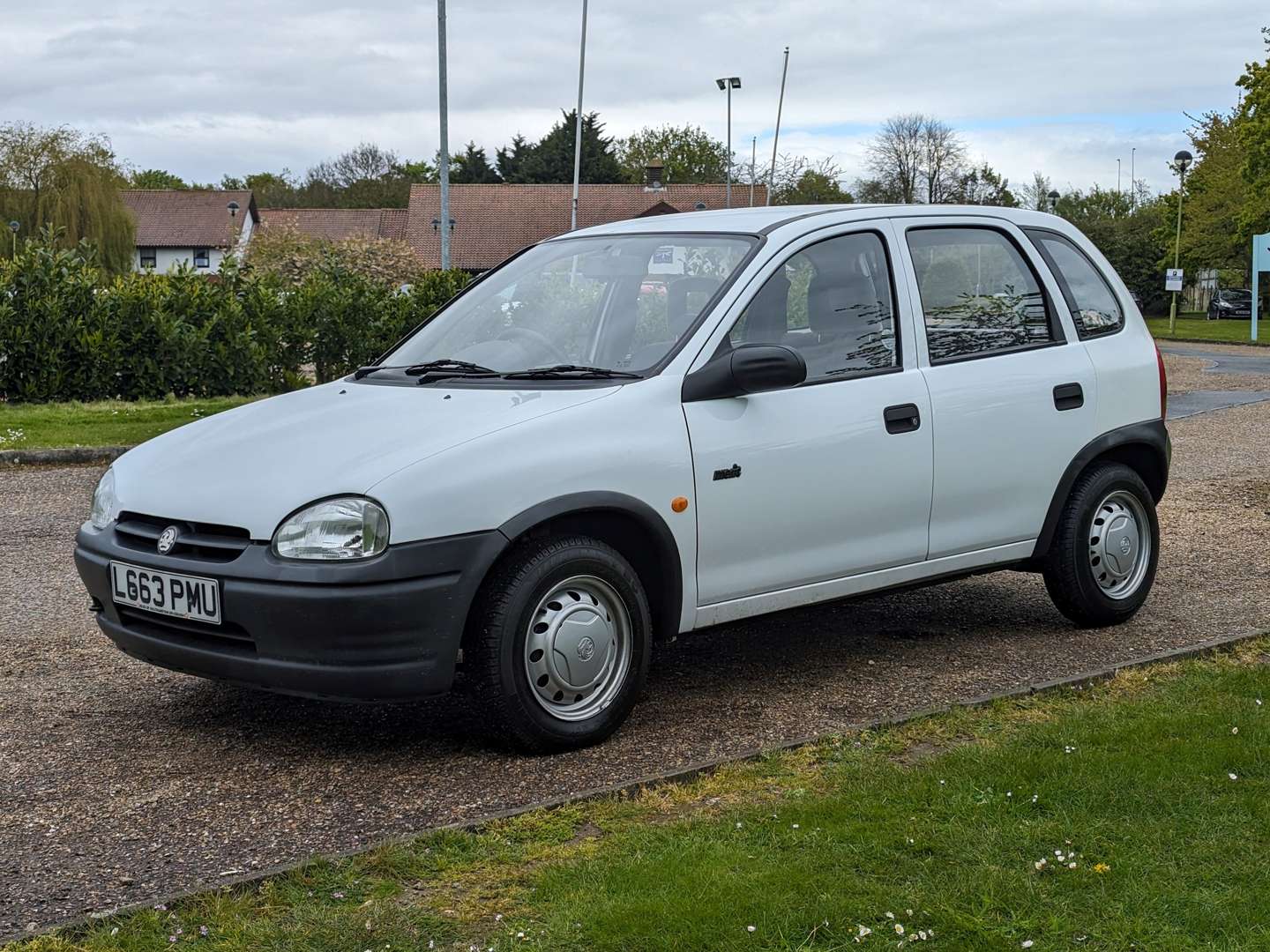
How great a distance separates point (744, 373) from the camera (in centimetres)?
533

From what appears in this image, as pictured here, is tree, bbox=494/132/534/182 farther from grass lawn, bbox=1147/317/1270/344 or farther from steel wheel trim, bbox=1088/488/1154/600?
steel wheel trim, bbox=1088/488/1154/600

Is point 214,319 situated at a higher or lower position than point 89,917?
higher

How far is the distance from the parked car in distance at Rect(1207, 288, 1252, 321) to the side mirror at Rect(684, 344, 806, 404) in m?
69.4

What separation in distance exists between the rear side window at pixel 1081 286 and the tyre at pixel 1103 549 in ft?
2.15

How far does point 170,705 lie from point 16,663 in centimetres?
111

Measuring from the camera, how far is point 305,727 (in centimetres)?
553

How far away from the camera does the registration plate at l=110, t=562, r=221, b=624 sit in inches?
189

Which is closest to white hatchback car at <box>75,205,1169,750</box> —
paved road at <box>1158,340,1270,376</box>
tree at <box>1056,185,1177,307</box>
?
paved road at <box>1158,340,1270,376</box>

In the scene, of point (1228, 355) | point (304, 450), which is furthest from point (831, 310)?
point (1228, 355)

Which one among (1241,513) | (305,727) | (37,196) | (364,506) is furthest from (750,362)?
(37,196)

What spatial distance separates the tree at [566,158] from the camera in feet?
293

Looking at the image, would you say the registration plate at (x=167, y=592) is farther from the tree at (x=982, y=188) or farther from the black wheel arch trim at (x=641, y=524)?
the tree at (x=982, y=188)

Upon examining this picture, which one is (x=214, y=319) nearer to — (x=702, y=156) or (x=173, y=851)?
(x=173, y=851)

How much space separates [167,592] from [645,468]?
1585 mm
